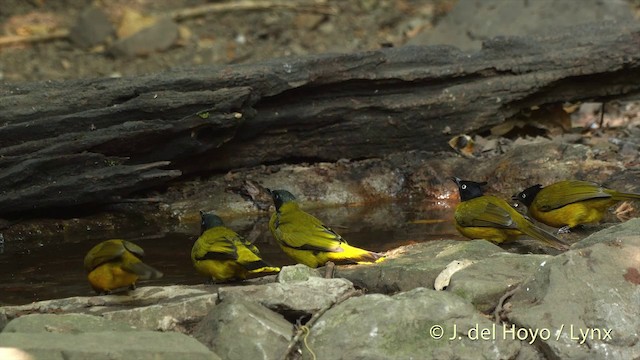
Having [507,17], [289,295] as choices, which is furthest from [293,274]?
[507,17]

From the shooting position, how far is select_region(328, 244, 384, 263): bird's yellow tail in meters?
6.12

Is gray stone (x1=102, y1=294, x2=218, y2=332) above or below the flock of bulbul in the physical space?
above

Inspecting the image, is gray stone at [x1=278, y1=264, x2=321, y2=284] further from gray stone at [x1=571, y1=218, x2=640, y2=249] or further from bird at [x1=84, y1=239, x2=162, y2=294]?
→ gray stone at [x1=571, y1=218, x2=640, y2=249]

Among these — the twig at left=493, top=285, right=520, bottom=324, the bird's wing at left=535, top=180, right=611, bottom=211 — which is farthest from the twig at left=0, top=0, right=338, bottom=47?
the twig at left=493, top=285, right=520, bottom=324

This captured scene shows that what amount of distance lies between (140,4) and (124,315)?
11.5 m

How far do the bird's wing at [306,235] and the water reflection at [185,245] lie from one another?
39cm

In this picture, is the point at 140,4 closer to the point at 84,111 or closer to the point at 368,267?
the point at 84,111

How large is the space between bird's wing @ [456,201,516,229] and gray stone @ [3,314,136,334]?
274 cm

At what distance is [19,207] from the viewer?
7.29 m

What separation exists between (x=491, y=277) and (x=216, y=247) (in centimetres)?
161

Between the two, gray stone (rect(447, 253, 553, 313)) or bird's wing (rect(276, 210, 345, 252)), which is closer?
gray stone (rect(447, 253, 553, 313))

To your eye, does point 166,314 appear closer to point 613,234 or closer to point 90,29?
point 613,234

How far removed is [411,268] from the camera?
555 centimetres

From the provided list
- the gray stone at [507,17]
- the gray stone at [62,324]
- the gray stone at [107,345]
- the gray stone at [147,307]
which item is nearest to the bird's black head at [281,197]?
the gray stone at [147,307]
